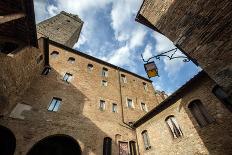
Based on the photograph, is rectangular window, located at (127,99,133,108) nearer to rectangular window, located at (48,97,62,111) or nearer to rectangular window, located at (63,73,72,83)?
rectangular window, located at (63,73,72,83)

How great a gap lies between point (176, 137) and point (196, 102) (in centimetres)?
254

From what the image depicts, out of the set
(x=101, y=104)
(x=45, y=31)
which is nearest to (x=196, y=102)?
(x=101, y=104)

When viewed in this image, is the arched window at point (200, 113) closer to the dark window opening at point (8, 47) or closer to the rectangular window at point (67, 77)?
the rectangular window at point (67, 77)

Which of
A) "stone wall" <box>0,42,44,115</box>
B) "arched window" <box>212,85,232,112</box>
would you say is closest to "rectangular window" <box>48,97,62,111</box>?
"stone wall" <box>0,42,44,115</box>

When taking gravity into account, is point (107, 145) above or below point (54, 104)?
below

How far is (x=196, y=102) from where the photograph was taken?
9891 mm

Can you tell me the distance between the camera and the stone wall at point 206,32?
13.8 ft

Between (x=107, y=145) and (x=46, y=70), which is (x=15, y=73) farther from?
(x=107, y=145)

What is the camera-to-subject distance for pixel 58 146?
11.4 metres

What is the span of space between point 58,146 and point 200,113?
9.54 m

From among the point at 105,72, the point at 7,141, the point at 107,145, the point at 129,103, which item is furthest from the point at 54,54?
the point at 107,145

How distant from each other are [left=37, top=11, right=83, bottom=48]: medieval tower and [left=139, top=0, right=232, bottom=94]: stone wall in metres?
18.6

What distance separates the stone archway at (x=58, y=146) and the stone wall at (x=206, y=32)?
373 inches

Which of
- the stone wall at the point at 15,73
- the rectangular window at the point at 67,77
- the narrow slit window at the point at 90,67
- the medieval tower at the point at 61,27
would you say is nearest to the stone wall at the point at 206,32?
the stone wall at the point at 15,73
